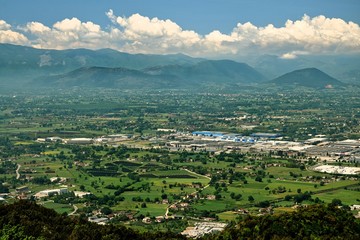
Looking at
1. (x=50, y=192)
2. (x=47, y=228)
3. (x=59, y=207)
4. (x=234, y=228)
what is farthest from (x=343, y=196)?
(x=47, y=228)

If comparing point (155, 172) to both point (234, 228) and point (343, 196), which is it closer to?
point (343, 196)

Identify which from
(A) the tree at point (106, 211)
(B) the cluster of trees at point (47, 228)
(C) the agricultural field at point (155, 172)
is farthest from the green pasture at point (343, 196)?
(B) the cluster of trees at point (47, 228)

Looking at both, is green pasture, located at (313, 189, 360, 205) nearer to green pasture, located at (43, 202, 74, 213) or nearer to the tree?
the tree

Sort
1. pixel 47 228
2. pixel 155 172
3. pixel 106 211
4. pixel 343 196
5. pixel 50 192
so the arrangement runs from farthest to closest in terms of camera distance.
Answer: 1. pixel 155 172
2. pixel 50 192
3. pixel 343 196
4. pixel 106 211
5. pixel 47 228

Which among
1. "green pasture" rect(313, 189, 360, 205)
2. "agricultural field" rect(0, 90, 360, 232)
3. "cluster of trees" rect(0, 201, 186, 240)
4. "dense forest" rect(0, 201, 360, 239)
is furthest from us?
"green pasture" rect(313, 189, 360, 205)

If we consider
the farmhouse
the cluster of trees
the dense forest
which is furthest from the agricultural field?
the dense forest

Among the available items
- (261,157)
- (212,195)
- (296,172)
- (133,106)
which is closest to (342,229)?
(212,195)

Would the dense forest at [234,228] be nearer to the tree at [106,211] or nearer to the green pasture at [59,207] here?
the tree at [106,211]

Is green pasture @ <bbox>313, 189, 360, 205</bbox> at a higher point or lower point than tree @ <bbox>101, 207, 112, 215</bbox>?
higher
